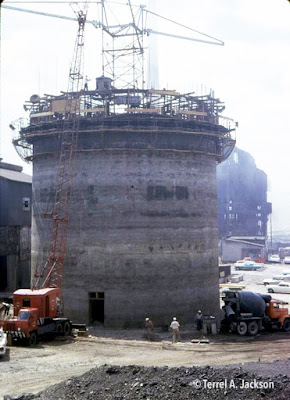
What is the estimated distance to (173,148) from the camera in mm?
33125

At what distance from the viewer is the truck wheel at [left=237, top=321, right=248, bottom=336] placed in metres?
29.5

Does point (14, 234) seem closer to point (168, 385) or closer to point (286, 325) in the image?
point (286, 325)

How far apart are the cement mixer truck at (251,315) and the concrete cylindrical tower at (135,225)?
360 cm

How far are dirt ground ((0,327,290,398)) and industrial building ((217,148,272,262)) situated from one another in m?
82.2

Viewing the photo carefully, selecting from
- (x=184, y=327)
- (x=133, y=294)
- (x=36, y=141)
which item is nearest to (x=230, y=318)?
(x=184, y=327)

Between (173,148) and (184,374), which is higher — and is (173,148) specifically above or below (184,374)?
above

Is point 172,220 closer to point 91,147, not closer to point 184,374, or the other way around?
point 91,147

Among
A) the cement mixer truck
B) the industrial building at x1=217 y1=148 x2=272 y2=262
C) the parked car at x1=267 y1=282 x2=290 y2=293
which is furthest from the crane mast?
the industrial building at x1=217 y1=148 x2=272 y2=262

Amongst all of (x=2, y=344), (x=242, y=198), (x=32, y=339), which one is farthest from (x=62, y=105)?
(x=242, y=198)

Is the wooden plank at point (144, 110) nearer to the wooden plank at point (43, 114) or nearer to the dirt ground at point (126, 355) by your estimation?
the wooden plank at point (43, 114)

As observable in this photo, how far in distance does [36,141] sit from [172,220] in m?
11.6

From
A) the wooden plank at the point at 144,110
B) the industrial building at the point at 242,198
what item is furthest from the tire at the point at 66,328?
the industrial building at the point at 242,198

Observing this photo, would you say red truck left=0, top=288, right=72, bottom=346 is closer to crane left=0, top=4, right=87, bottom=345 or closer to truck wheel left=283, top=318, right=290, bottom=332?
crane left=0, top=4, right=87, bottom=345

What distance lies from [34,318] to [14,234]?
890 inches
